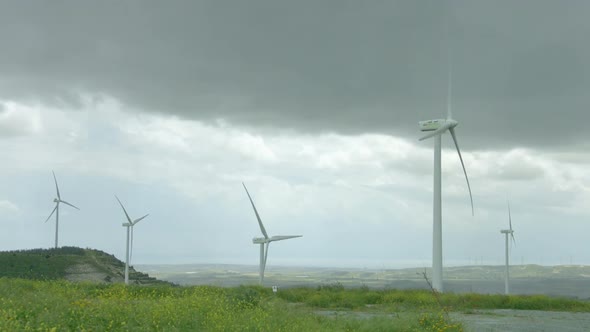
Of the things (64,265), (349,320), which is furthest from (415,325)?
(64,265)

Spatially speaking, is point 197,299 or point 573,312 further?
point 573,312

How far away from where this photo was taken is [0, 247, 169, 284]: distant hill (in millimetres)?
66812

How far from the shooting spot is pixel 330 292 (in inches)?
1594

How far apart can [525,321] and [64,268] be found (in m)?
56.6

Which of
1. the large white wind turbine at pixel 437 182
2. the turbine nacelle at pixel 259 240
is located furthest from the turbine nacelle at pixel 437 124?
the turbine nacelle at pixel 259 240

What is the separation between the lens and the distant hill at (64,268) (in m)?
66.8

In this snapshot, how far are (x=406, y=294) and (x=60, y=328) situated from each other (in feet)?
89.6

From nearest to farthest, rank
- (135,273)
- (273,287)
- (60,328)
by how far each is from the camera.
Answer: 1. (60,328)
2. (273,287)
3. (135,273)

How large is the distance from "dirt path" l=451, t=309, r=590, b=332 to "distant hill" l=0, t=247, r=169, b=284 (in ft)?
150

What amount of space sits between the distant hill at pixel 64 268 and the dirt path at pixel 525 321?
45.7m

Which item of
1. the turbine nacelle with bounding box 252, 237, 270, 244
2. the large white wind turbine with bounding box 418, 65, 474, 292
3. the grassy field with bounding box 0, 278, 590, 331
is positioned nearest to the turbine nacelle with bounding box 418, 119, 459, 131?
the large white wind turbine with bounding box 418, 65, 474, 292

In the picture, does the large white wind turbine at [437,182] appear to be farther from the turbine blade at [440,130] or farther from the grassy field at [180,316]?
the grassy field at [180,316]

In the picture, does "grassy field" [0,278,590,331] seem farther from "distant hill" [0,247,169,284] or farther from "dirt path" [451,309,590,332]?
"distant hill" [0,247,169,284]

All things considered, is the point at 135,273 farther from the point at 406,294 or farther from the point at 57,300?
the point at 57,300
